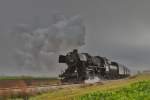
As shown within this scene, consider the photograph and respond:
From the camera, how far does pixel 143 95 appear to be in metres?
34.0

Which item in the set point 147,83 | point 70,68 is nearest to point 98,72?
point 70,68

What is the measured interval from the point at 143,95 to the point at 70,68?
27391mm

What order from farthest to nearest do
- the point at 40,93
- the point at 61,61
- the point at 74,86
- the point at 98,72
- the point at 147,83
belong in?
the point at 98,72 → the point at 61,61 → the point at 74,86 → the point at 147,83 → the point at 40,93

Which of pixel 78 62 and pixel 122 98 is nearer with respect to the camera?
pixel 122 98

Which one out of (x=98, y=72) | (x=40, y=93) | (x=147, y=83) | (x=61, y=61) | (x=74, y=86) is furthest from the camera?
(x=98, y=72)

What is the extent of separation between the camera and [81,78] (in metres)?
61.4

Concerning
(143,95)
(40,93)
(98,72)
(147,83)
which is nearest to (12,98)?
(40,93)

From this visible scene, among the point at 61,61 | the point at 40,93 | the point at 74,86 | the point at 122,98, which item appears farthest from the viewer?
the point at 61,61

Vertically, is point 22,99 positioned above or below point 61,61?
below

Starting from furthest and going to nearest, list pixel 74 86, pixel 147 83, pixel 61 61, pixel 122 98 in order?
1. pixel 61 61
2. pixel 74 86
3. pixel 147 83
4. pixel 122 98

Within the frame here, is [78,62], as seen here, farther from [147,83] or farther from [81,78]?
[147,83]

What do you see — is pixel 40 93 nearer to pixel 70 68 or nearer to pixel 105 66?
pixel 70 68

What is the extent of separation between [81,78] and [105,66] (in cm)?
722

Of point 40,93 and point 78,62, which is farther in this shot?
point 78,62
